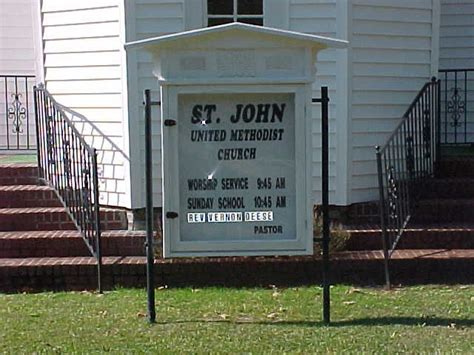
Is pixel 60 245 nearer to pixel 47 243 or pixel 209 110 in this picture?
pixel 47 243

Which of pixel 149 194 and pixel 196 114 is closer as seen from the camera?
pixel 196 114

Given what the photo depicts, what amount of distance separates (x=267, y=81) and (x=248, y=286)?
2468 mm

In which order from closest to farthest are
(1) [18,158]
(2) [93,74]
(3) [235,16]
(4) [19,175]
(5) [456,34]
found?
(3) [235,16], (2) [93,74], (4) [19,175], (1) [18,158], (5) [456,34]

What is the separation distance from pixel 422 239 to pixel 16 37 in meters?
6.99

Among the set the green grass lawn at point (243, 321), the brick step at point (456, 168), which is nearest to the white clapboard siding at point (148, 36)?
the green grass lawn at point (243, 321)

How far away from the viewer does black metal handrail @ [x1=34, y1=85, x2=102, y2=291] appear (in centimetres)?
785

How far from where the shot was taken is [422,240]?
27.2 ft

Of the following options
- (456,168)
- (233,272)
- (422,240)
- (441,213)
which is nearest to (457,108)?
(456,168)

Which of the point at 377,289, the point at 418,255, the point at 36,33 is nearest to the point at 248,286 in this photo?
the point at 377,289

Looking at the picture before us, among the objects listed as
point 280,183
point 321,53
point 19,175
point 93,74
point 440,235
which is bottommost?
point 440,235

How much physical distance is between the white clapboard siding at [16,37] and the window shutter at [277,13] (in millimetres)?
4881

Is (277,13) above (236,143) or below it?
above

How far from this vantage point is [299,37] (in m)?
5.84

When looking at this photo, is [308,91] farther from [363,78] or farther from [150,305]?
[363,78]
